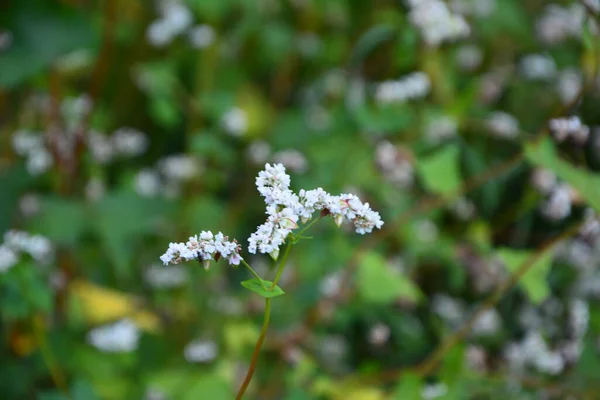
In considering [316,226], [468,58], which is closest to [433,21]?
[316,226]

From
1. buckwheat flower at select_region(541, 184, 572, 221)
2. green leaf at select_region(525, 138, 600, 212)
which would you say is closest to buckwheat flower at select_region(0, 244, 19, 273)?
green leaf at select_region(525, 138, 600, 212)

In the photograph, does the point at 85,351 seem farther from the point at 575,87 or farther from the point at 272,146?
the point at 575,87

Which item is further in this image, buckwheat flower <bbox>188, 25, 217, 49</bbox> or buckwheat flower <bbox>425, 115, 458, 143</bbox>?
buckwheat flower <bbox>188, 25, 217, 49</bbox>

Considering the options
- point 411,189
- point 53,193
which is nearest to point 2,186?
point 53,193

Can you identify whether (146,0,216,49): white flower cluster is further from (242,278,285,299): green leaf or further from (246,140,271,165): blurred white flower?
(242,278,285,299): green leaf

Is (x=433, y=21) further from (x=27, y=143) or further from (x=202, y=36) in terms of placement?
(x=27, y=143)

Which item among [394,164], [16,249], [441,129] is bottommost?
[16,249]

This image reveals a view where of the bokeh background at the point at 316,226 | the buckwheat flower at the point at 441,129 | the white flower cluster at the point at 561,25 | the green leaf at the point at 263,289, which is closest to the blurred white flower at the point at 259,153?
the bokeh background at the point at 316,226
